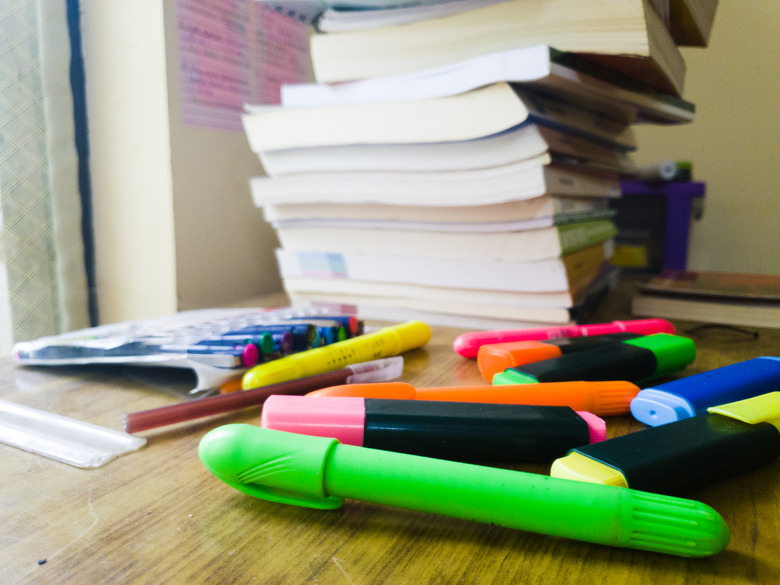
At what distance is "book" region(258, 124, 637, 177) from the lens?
1.61 ft

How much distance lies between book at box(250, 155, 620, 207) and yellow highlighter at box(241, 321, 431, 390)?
129mm

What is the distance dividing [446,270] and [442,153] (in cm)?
11

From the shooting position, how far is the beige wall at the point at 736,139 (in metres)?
1.09

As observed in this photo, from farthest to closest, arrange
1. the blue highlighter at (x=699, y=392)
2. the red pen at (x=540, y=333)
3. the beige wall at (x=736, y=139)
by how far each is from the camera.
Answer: the beige wall at (x=736, y=139), the red pen at (x=540, y=333), the blue highlighter at (x=699, y=392)

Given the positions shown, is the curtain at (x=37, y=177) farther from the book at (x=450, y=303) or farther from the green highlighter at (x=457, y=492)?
the green highlighter at (x=457, y=492)

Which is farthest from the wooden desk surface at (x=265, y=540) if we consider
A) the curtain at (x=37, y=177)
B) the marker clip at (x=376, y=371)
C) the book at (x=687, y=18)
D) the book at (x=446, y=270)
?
the book at (x=687, y=18)

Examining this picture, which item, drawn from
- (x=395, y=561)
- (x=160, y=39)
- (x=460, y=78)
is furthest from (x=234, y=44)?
(x=395, y=561)

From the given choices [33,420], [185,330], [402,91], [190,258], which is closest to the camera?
[33,420]

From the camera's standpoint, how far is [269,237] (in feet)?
2.65

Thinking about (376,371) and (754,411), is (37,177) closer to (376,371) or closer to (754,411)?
(376,371)

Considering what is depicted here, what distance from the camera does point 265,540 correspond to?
214 millimetres

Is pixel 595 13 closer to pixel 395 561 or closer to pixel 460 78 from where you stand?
pixel 460 78

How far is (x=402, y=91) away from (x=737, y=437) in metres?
0.40

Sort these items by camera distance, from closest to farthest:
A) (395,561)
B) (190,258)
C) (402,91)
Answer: (395,561) → (402,91) → (190,258)
